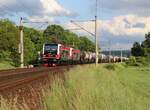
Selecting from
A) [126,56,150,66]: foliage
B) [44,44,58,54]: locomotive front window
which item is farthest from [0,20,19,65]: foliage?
[126,56,150,66]: foliage

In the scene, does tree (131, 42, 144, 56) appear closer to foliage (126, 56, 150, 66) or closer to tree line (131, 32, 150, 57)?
tree line (131, 32, 150, 57)

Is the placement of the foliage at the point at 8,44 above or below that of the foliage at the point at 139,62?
above

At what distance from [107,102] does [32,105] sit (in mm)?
3696

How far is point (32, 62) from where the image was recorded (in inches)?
3447

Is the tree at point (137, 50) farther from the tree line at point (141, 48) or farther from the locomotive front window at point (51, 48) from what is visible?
the locomotive front window at point (51, 48)

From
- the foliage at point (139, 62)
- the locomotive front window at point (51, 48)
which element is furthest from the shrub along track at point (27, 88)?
the foliage at point (139, 62)

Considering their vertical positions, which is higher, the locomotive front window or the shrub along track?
the locomotive front window

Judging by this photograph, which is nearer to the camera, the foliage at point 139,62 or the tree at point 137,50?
the foliage at point 139,62

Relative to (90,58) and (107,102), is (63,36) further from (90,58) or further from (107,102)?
(107,102)

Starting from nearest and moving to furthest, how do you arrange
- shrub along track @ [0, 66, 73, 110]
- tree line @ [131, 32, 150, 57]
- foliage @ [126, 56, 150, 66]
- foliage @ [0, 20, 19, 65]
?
shrub along track @ [0, 66, 73, 110], foliage @ [0, 20, 19, 65], foliage @ [126, 56, 150, 66], tree line @ [131, 32, 150, 57]

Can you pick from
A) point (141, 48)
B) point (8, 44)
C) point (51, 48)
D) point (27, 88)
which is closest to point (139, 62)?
point (141, 48)

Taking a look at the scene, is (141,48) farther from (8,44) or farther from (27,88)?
(27,88)

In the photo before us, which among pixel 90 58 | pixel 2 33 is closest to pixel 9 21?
pixel 2 33

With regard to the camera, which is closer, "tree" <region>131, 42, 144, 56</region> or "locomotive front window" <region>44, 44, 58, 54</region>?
"locomotive front window" <region>44, 44, 58, 54</region>
